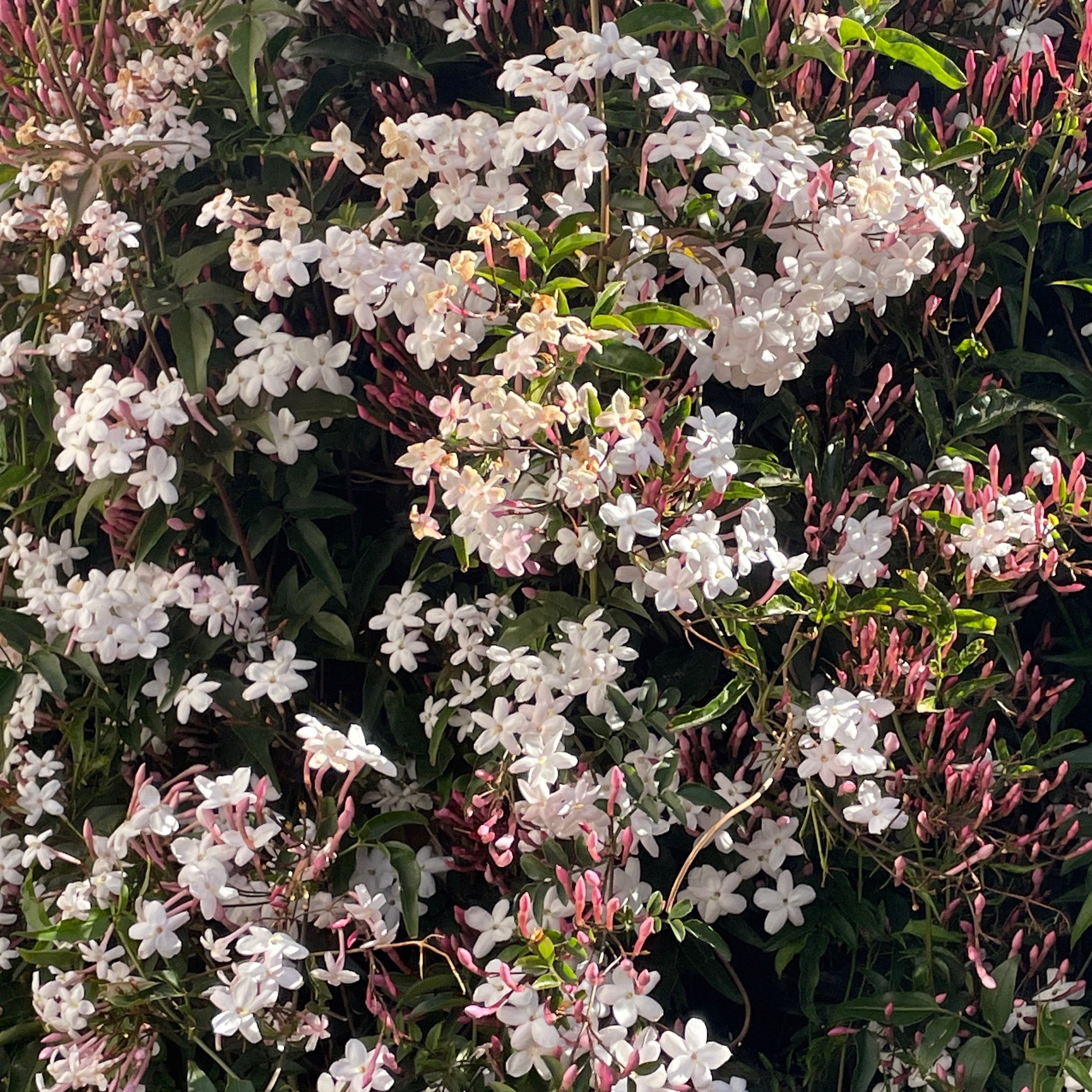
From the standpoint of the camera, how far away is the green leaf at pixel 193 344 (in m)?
1.12

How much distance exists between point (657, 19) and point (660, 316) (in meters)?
0.31

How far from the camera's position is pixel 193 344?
3.72ft

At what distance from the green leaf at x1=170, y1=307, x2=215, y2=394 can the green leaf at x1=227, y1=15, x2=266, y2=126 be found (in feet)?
0.68

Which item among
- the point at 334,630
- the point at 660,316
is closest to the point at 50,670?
the point at 334,630

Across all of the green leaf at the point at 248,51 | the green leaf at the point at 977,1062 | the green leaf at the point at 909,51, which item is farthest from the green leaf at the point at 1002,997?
the green leaf at the point at 248,51

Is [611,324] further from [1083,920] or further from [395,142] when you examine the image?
[1083,920]

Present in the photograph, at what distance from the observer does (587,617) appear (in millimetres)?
1080

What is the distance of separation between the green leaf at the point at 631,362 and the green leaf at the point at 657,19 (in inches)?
13.3

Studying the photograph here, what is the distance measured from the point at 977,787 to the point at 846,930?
20 cm

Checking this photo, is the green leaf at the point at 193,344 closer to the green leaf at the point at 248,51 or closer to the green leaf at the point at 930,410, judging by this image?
the green leaf at the point at 248,51

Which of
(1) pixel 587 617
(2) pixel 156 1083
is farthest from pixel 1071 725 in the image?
(2) pixel 156 1083

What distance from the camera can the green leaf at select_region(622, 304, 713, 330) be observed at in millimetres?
1014

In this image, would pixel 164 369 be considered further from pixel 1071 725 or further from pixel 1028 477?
pixel 1071 725

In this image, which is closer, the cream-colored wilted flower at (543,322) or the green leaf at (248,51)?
the cream-colored wilted flower at (543,322)
